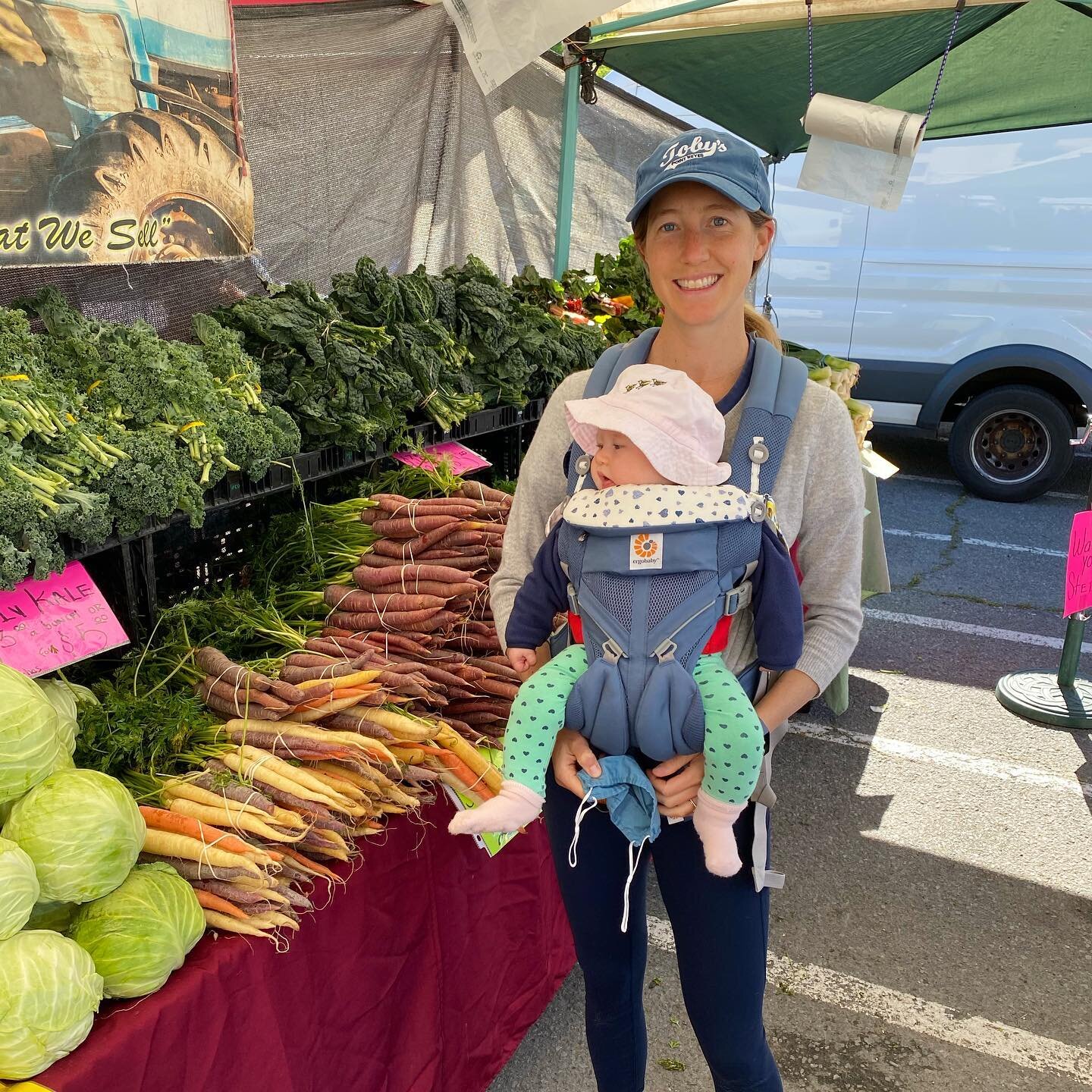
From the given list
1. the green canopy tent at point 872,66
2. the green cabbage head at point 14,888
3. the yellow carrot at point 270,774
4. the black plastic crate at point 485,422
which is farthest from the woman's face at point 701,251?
the green canopy tent at point 872,66

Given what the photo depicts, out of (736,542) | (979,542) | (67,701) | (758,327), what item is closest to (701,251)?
(758,327)

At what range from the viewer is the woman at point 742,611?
1.62 m

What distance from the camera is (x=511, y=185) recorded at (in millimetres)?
4496

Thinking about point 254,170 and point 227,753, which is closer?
point 227,753

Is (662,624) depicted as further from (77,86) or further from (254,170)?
(254,170)

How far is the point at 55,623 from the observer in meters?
1.95

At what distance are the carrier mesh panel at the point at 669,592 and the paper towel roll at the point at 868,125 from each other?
12.7 ft

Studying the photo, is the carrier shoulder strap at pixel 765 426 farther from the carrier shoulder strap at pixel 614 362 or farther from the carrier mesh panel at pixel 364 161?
the carrier mesh panel at pixel 364 161

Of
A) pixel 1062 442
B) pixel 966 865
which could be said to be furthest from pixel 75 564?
pixel 1062 442

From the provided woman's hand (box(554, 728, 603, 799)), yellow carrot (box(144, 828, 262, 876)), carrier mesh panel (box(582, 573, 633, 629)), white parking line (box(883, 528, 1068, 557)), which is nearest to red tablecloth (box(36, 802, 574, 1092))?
yellow carrot (box(144, 828, 262, 876))

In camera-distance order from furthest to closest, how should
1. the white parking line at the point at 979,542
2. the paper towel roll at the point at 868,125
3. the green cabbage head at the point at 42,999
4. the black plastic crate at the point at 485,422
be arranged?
the white parking line at the point at 979,542
the paper towel roll at the point at 868,125
the black plastic crate at the point at 485,422
the green cabbage head at the point at 42,999

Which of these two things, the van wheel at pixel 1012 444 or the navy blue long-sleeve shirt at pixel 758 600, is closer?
the navy blue long-sleeve shirt at pixel 758 600

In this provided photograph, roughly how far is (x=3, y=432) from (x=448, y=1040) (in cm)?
168

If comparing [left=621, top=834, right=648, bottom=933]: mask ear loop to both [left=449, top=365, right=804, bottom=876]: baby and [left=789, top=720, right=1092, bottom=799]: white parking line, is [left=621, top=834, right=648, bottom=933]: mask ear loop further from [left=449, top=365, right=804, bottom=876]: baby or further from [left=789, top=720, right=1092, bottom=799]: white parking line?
[left=789, top=720, right=1092, bottom=799]: white parking line
